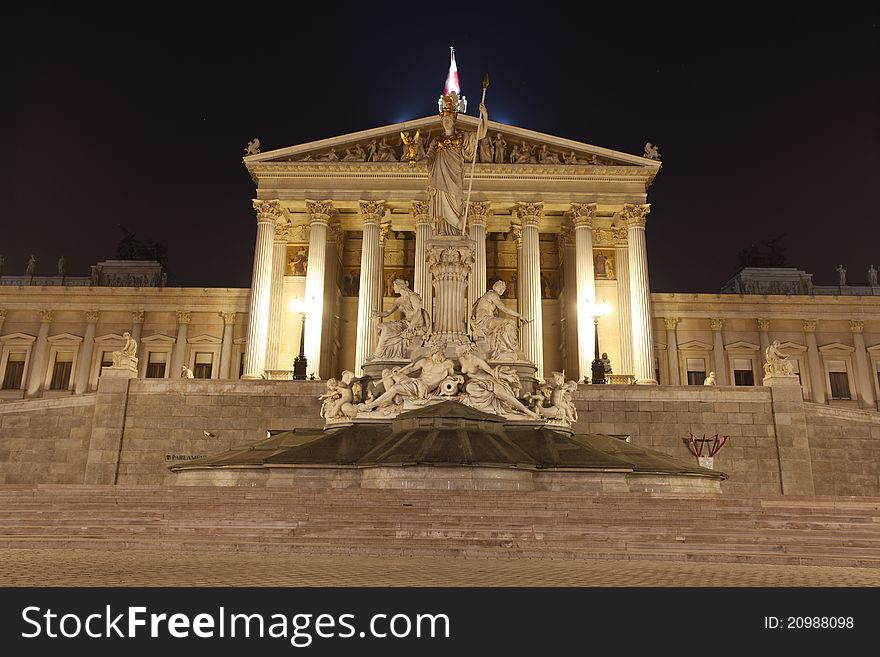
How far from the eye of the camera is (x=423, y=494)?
1313cm

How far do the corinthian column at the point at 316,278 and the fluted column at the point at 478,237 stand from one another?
841 cm

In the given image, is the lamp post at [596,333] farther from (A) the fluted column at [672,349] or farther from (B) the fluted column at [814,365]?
(B) the fluted column at [814,365]

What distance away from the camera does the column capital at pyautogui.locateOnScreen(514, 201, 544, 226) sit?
4575cm

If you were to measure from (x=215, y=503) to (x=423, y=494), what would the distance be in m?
3.35

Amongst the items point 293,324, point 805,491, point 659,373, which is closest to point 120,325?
point 293,324

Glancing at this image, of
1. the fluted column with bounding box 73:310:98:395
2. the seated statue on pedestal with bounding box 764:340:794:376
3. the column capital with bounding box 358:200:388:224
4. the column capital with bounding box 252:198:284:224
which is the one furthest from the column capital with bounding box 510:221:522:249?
the fluted column with bounding box 73:310:98:395

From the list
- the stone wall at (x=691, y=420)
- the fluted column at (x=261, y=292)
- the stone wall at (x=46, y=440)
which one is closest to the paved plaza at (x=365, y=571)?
the stone wall at (x=691, y=420)

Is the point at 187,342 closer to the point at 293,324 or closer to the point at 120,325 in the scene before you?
the point at 120,325

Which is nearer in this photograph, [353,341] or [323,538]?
[323,538]

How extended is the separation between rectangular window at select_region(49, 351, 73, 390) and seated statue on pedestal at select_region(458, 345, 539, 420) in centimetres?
4368

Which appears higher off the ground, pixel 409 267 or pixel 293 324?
pixel 409 267

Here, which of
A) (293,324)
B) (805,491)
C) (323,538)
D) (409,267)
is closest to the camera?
(323,538)

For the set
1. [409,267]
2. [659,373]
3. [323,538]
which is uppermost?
[409,267]

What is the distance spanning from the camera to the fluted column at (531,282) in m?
42.3
